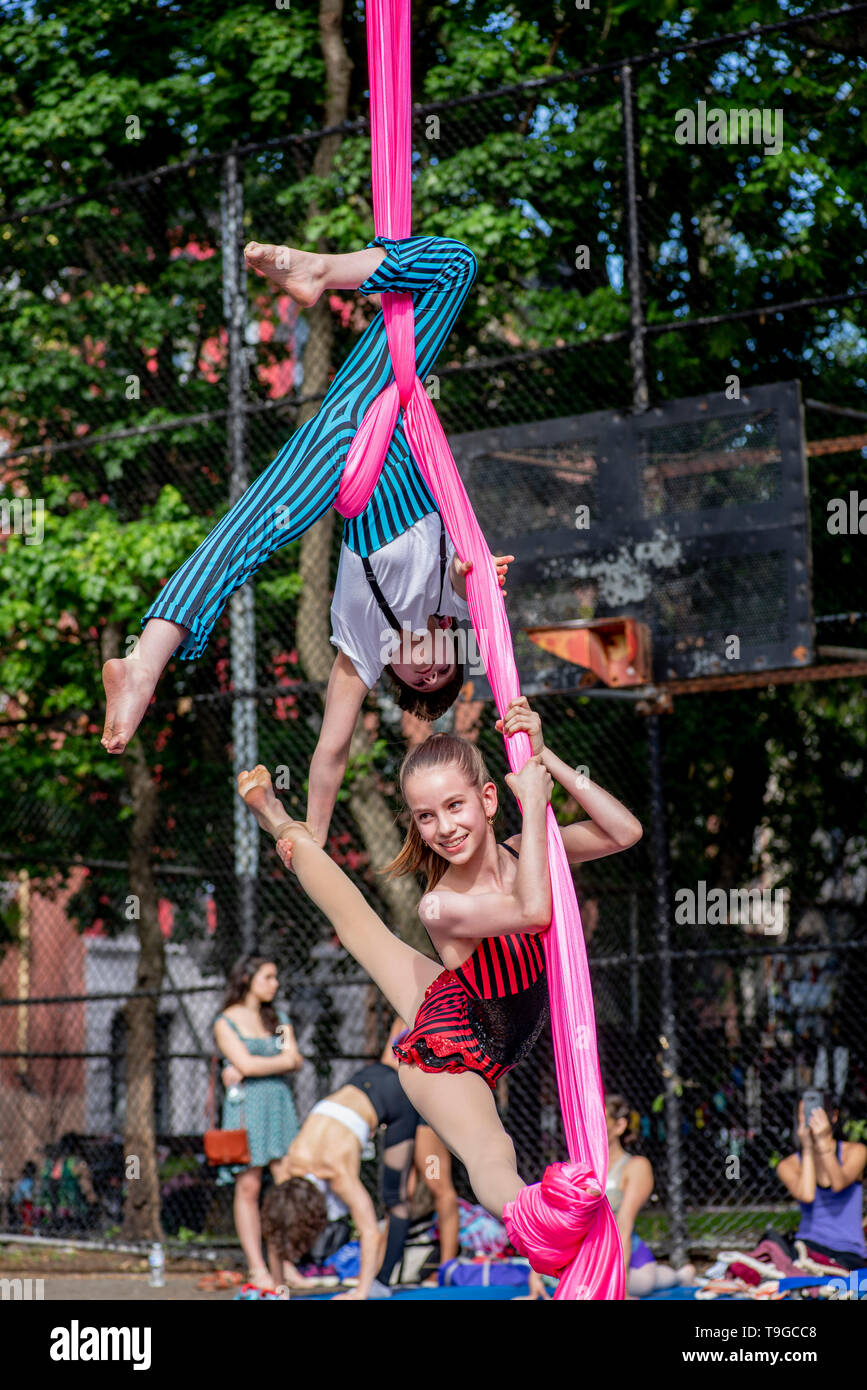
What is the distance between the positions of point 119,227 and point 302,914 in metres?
4.61

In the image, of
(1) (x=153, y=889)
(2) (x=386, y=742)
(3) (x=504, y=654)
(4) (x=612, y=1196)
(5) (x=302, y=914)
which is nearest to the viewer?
(3) (x=504, y=654)

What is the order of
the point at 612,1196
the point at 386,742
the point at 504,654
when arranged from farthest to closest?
the point at 386,742, the point at 612,1196, the point at 504,654

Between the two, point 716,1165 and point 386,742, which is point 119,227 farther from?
point 716,1165

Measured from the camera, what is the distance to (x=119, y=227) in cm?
1016

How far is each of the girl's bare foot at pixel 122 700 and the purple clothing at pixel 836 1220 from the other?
14.2 feet

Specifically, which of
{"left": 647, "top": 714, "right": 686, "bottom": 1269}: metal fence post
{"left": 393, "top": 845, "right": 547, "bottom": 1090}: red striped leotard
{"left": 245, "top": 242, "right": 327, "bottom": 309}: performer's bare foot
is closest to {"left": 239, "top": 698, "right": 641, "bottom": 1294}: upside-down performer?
{"left": 393, "top": 845, "right": 547, "bottom": 1090}: red striped leotard

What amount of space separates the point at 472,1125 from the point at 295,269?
186 centimetres

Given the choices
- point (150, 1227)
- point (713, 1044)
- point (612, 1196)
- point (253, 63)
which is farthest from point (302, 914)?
point (253, 63)

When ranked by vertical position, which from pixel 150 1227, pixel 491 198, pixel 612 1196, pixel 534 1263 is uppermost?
pixel 491 198

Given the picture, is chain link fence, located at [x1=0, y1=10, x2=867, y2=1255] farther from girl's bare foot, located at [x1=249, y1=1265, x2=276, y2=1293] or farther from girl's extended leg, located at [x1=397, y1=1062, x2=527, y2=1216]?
girl's extended leg, located at [x1=397, y1=1062, x2=527, y2=1216]

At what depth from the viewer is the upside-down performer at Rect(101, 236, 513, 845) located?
3.35 m

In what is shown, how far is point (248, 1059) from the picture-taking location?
6.75 m

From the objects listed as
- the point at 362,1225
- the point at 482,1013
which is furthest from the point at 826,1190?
the point at 482,1013

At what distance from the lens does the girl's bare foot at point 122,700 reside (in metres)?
3.25
